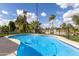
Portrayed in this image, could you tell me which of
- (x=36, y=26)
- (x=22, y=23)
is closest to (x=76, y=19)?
(x=36, y=26)

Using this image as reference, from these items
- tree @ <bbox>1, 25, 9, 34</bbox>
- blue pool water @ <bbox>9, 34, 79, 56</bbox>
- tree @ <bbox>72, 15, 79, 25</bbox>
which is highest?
tree @ <bbox>72, 15, 79, 25</bbox>

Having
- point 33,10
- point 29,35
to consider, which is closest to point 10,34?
point 29,35

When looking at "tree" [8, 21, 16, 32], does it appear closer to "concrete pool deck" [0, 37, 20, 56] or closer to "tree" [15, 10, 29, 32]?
"tree" [15, 10, 29, 32]

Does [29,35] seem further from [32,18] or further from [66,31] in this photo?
[66,31]

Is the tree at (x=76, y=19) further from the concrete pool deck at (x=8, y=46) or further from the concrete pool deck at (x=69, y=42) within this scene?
the concrete pool deck at (x=8, y=46)

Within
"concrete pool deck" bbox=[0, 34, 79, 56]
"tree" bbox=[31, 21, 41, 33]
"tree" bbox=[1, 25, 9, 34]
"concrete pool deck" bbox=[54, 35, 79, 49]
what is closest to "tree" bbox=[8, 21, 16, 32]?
"tree" bbox=[1, 25, 9, 34]

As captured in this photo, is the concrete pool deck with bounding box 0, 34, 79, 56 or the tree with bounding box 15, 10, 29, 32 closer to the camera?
the concrete pool deck with bounding box 0, 34, 79, 56

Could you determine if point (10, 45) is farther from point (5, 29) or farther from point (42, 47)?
point (42, 47)

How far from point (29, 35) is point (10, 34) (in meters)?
0.65

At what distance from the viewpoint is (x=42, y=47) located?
251 inches

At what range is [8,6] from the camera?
6.29 m

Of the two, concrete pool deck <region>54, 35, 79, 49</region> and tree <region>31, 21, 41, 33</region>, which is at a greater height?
tree <region>31, 21, 41, 33</region>

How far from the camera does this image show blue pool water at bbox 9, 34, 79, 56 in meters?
6.32

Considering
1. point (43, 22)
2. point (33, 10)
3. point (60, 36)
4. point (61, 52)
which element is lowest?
point (61, 52)
